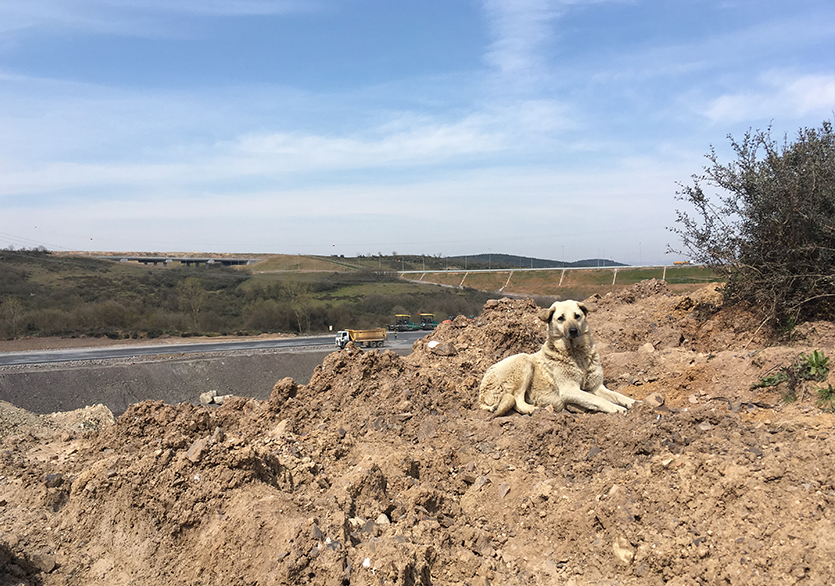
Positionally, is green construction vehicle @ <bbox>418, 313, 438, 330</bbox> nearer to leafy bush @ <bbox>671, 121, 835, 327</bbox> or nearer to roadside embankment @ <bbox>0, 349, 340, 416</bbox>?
roadside embankment @ <bbox>0, 349, 340, 416</bbox>

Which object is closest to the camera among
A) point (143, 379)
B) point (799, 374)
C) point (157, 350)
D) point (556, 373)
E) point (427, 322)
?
point (799, 374)

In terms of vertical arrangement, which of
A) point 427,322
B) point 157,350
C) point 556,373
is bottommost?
point 157,350

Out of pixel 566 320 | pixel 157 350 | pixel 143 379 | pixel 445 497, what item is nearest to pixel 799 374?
pixel 566 320

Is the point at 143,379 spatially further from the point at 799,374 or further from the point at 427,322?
the point at 427,322

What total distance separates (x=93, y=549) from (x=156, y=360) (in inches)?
1047

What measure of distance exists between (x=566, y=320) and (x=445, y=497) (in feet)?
9.79

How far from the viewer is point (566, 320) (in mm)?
7465

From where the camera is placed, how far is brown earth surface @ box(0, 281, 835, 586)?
4.15 meters

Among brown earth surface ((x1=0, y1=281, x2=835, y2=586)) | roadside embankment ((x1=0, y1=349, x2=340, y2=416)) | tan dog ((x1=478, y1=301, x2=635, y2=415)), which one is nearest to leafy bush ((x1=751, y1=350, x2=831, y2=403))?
brown earth surface ((x1=0, y1=281, x2=835, y2=586))

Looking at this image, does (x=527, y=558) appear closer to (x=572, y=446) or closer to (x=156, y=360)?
(x=572, y=446)

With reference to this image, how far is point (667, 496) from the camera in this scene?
190 inches

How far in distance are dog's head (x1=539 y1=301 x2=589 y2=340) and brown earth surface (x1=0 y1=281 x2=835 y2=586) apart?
1134 mm

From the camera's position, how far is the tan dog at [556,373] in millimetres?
7504

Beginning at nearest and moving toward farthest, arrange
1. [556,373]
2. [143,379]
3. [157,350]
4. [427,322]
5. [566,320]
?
[566,320]
[556,373]
[143,379]
[157,350]
[427,322]
